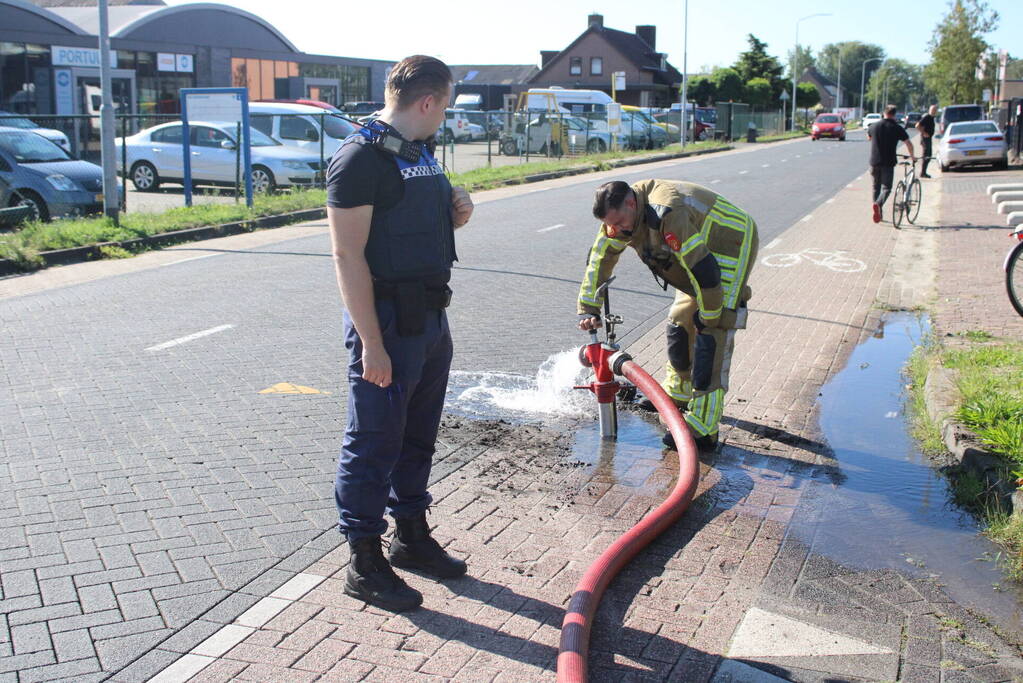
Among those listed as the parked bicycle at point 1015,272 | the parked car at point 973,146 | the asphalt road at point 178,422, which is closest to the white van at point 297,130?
the asphalt road at point 178,422

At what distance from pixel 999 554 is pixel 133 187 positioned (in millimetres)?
20662

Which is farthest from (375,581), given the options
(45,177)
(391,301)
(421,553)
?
(45,177)

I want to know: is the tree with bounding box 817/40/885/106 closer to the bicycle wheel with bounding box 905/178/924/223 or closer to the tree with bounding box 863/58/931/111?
the tree with bounding box 863/58/931/111

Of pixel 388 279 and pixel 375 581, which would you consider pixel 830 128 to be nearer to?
pixel 388 279

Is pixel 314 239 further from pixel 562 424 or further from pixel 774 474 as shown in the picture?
pixel 774 474

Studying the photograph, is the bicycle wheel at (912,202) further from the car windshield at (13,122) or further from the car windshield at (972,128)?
the car windshield at (972,128)

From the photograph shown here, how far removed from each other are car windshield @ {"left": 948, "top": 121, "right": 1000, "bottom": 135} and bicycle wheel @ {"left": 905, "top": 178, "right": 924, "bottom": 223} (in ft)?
46.5

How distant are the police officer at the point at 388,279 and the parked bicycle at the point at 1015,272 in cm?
651

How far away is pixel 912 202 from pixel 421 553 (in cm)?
1485

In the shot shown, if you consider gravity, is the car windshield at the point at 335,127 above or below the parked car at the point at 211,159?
above

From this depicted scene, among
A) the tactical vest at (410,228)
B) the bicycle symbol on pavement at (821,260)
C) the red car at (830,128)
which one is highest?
the red car at (830,128)

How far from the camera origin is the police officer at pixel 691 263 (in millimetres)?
4996

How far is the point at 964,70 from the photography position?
5184 centimetres

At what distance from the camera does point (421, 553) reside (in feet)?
12.8
